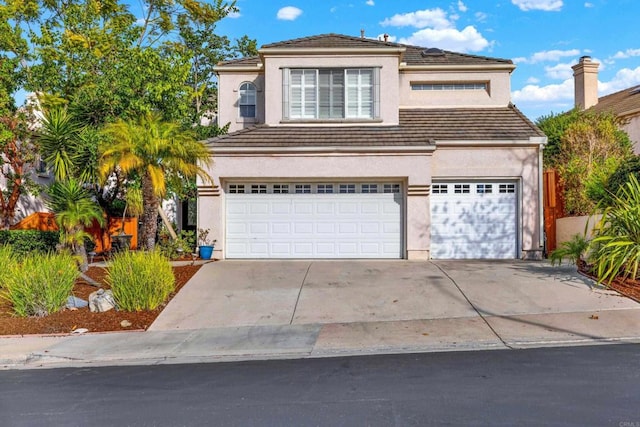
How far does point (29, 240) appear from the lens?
53.8 ft

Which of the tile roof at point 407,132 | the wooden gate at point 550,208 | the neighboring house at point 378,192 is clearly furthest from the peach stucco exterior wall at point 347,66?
the wooden gate at point 550,208

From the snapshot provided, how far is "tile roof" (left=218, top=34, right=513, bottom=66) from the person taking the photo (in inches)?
682

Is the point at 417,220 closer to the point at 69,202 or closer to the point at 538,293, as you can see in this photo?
the point at 538,293

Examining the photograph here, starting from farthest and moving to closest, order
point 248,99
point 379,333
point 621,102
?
1. point 621,102
2. point 248,99
3. point 379,333

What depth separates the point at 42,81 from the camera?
17844 millimetres

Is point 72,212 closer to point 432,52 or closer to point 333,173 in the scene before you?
point 333,173

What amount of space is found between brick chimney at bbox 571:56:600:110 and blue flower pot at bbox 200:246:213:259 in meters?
23.5

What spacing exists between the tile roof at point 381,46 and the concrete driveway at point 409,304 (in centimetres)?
744

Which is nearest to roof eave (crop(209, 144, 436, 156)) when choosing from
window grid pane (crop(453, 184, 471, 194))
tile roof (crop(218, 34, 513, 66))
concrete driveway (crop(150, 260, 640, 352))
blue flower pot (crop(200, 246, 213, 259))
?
window grid pane (crop(453, 184, 471, 194))

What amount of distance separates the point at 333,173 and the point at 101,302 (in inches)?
301

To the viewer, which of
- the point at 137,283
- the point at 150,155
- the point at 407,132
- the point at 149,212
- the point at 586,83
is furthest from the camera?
the point at 586,83

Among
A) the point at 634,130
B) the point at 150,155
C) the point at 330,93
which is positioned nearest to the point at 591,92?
the point at 634,130

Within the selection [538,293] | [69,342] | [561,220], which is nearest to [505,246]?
[561,220]

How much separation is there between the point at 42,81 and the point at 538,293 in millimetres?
16592
